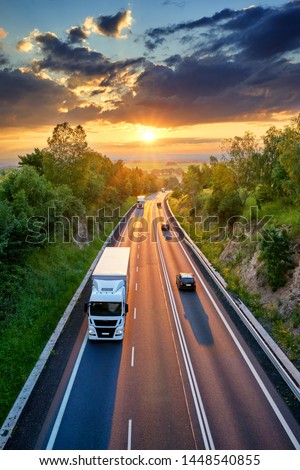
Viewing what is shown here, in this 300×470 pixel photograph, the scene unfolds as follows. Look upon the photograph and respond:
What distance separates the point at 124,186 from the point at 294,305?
72.5 meters

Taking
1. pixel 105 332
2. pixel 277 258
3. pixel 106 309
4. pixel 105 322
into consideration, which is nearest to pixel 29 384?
pixel 105 332

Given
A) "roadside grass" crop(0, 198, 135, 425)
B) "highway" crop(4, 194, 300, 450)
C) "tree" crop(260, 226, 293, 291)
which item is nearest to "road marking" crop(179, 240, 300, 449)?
"highway" crop(4, 194, 300, 450)

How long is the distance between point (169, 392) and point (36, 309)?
12683mm

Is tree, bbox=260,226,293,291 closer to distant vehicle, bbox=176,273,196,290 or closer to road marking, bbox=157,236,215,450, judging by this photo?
distant vehicle, bbox=176,273,196,290

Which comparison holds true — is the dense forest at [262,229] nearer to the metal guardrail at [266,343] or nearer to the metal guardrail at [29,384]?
the metal guardrail at [266,343]

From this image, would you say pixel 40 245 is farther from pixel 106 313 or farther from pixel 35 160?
pixel 35 160

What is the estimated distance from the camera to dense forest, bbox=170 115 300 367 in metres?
24.7

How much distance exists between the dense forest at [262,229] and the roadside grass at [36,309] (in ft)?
49.8

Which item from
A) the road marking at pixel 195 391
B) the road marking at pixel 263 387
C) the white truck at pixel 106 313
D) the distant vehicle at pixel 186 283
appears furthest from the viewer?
the distant vehicle at pixel 186 283

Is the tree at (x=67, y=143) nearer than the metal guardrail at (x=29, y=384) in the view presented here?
No

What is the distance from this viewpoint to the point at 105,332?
2164 centimetres

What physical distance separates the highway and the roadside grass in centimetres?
232

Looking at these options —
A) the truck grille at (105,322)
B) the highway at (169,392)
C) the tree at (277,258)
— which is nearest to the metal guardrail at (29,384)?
the highway at (169,392)

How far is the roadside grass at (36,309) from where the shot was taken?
18109 millimetres
